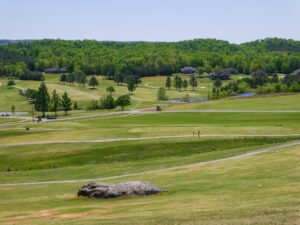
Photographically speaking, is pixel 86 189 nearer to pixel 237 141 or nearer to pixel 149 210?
pixel 149 210

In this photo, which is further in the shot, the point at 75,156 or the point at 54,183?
the point at 75,156

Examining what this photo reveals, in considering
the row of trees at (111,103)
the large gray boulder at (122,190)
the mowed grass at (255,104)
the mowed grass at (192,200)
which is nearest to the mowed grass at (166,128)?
the mowed grass at (255,104)

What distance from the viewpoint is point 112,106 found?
520 ft

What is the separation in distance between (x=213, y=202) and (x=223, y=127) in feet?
175

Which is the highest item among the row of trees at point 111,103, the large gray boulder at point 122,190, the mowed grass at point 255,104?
the large gray boulder at point 122,190

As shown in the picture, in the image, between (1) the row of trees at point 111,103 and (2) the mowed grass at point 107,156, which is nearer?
(2) the mowed grass at point 107,156

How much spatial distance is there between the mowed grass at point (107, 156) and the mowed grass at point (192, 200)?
615 cm

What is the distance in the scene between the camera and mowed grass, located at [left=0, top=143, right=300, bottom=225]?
29469 millimetres

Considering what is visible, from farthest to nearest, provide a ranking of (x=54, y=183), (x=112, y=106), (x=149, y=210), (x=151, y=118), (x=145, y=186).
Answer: (x=112, y=106)
(x=151, y=118)
(x=54, y=183)
(x=145, y=186)
(x=149, y=210)

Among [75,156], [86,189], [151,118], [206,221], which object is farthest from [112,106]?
[206,221]

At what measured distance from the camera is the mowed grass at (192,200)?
2947 centimetres

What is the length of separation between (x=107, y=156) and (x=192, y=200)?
34.8m

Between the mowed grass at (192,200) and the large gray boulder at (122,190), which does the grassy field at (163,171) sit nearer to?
the mowed grass at (192,200)

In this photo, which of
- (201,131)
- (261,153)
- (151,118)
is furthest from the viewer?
(151,118)
